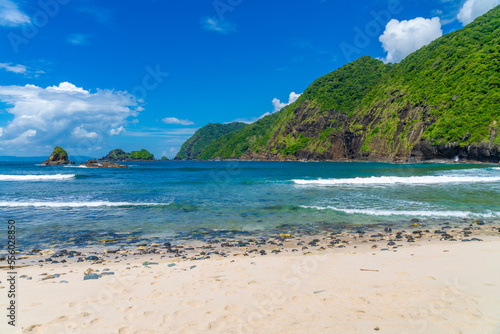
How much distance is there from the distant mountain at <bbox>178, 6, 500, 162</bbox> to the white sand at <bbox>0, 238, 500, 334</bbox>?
276 feet

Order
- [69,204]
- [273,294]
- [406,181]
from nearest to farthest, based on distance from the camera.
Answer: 1. [273,294]
2. [69,204]
3. [406,181]

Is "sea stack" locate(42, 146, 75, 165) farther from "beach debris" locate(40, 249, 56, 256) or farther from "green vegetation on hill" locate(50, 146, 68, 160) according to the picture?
"beach debris" locate(40, 249, 56, 256)

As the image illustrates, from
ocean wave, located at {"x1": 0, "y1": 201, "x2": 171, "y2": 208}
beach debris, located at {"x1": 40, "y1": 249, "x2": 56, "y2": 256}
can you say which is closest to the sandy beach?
beach debris, located at {"x1": 40, "y1": 249, "x2": 56, "y2": 256}

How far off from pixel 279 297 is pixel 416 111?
11509 centimetres

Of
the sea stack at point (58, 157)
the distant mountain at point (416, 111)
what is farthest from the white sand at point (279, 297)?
the sea stack at point (58, 157)

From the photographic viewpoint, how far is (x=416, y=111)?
323 feet

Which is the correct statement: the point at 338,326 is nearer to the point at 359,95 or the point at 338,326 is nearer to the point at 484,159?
the point at 484,159

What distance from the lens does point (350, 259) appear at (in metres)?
7.74

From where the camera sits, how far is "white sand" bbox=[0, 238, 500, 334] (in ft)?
13.2

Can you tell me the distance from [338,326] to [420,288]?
2472 millimetres

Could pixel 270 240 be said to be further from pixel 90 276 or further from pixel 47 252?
pixel 47 252

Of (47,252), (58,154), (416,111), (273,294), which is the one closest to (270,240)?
(273,294)

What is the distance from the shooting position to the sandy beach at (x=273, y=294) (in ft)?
13.2

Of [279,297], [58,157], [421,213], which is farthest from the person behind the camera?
[58,157]
